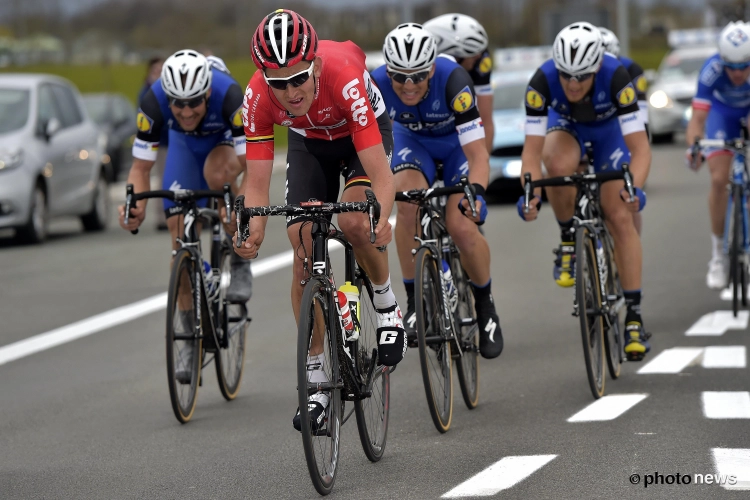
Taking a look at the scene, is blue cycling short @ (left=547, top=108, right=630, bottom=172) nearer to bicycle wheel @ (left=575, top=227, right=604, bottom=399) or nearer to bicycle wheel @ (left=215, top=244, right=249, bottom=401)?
bicycle wheel @ (left=575, top=227, right=604, bottom=399)

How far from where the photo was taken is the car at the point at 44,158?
1596 cm

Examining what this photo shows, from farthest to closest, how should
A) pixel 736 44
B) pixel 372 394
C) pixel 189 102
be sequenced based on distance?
pixel 736 44 → pixel 189 102 → pixel 372 394

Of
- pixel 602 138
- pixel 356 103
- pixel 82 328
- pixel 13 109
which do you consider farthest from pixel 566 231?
pixel 13 109

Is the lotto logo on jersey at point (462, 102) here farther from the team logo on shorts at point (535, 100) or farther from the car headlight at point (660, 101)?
the car headlight at point (660, 101)

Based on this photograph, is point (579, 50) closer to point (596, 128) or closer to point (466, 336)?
point (596, 128)

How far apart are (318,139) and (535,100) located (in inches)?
90.1

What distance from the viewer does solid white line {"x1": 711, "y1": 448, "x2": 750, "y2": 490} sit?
18.2 feet

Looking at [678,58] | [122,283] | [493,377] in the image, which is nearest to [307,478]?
[493,377]

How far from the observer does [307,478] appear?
6062mm

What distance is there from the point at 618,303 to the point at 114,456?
327cm

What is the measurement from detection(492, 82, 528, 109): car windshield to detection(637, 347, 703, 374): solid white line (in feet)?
37.9

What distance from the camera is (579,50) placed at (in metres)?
7.90

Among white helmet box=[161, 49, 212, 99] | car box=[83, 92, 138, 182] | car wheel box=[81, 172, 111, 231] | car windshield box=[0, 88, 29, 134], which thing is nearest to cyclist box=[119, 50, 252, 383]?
white helmet box=[161, 49, 212, 99]

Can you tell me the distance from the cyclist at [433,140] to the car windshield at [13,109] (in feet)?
31.3
